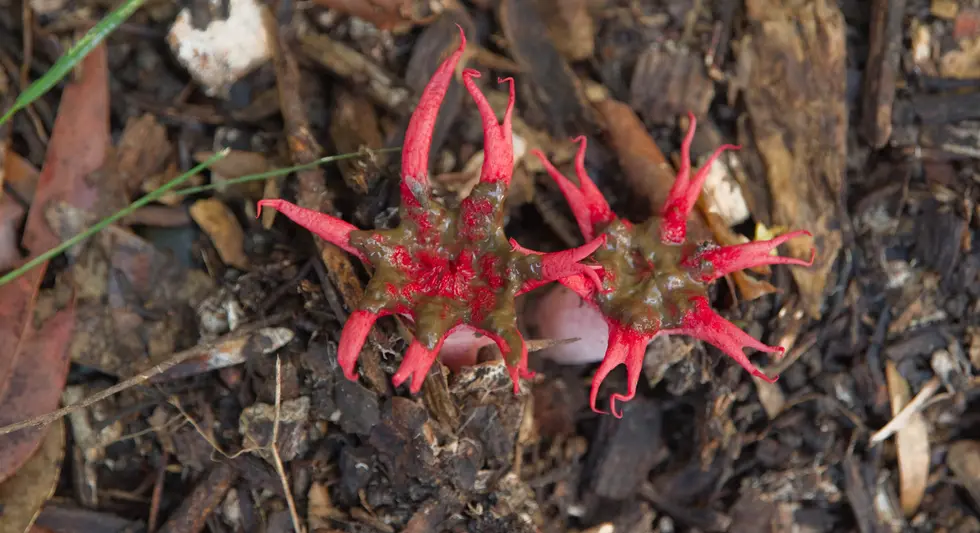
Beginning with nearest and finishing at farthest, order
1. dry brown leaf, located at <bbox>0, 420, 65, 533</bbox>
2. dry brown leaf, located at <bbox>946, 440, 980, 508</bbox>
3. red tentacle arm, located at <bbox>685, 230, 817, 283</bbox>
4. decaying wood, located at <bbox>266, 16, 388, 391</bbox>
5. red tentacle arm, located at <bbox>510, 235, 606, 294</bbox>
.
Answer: red tentacle arm, located at <bbox>510, 235, 606, 294</bbox> < red tentacle arm, located at <bbox>685, 230, 817, 283</bbox> < decaying wood, located at <bbox>266, 16, 388, 391</bbox> < dry brown leaf, located at <bbox>0, 420, 65, 533</bbox> < dry brown leaf, located at <bbox>946, 440, 980, 508</bbox>

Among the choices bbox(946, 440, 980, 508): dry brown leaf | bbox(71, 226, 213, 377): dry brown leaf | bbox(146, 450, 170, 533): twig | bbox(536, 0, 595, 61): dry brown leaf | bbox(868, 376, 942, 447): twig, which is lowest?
bbox(946, 440, 980, 508): dry brown leaf

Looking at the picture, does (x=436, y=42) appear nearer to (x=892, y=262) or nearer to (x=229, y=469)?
(x=229, y=469)

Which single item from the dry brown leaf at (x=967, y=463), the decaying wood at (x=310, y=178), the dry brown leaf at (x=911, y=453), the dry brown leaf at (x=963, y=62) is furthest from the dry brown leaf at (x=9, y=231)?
the dry brown leaf at (x=967, y=463)

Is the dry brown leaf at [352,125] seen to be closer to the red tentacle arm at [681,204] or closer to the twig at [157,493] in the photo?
the red tentacle arm at [681,204]

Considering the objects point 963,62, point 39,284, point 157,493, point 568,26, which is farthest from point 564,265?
point 963,62

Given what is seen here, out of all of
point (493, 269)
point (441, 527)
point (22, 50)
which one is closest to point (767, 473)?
point (441, 527)

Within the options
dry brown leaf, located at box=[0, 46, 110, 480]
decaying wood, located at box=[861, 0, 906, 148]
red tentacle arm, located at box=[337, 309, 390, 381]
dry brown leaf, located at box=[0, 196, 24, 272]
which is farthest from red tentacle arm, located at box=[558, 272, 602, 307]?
dry brown leaf, located at box=[0, 196, 24, 272]

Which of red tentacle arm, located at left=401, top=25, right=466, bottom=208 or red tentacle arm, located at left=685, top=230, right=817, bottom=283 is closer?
red tentacle arm, located at left=401, top=25, right=466, bottom=208

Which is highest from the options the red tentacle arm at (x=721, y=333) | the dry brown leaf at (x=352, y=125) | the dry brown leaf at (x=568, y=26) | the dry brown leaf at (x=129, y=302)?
the dry brown leaf at (x=568, y=26)

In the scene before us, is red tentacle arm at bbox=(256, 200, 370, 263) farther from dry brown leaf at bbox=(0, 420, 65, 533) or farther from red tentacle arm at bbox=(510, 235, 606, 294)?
dry brown leaf at bbox=(0, 420, 65, 533)
